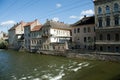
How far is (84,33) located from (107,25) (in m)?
11.0

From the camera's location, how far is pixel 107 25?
4341 cm

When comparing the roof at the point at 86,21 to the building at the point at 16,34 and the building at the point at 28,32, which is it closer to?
the building at the point at 28,32

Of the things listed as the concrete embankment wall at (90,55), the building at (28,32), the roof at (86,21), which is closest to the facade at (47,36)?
the building at (28,32)

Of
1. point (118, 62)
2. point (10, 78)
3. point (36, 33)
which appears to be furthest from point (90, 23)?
point (10, 78)

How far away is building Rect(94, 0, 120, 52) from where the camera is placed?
137ft

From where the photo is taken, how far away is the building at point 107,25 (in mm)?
41697

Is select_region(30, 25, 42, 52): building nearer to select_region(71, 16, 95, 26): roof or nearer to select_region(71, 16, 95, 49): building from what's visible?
select_region(71, 16, 95, 49): building

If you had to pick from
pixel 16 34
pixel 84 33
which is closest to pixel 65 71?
pixel 84 33

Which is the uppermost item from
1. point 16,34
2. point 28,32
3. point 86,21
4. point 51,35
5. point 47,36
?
point 86,21

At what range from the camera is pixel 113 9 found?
42.4m

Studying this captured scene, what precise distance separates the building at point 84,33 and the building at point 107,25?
5.91m

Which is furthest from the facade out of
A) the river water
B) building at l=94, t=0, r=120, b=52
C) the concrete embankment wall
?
the river water

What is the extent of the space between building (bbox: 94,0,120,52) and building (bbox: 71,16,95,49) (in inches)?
233

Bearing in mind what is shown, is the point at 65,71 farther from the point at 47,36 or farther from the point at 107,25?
the point at 47,36
